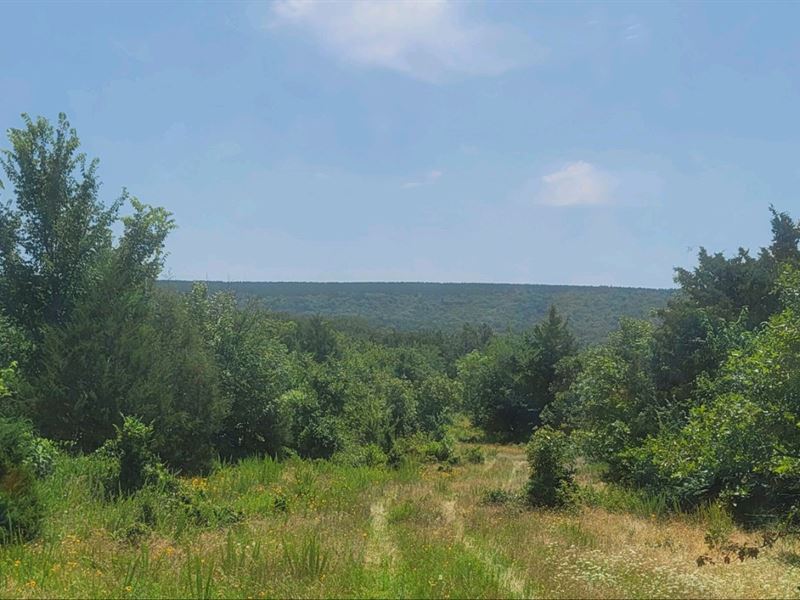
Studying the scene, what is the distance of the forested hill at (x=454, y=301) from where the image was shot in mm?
126750

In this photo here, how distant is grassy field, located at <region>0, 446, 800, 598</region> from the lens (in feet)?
24.3

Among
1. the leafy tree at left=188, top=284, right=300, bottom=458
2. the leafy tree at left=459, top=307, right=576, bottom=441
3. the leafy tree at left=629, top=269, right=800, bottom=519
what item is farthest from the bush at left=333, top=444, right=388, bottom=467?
the leafy tree at left=459, top=307, right=576, bottom=441

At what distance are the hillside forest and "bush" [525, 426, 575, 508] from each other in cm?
5

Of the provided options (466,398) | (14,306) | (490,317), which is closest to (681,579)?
(14,306)

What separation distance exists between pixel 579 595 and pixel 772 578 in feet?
9.62

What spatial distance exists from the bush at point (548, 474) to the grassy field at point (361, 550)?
0.68 m

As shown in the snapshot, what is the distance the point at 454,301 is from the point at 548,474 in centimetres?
14588

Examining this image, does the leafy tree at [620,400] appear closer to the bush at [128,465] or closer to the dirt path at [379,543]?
the dirt path at [379,543]

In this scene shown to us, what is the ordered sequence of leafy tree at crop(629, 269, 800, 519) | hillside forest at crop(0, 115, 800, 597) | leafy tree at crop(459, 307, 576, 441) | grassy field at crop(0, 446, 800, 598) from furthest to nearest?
leafy tree at crop(459, 307, 576, 441)
leafy tree at crop(629, 269, 800, 519)
hillside forest at crop(0, 115, 800, 597)
grassy field at crop(0, 446, 800, 598)

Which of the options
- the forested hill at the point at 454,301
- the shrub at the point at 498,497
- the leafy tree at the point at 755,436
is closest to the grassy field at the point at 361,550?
the shrub at the point at 498,497

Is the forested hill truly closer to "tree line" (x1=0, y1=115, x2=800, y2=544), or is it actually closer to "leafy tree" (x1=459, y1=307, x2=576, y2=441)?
"leafy tree" (x1=459, y1=307, x2=576, y2=441)

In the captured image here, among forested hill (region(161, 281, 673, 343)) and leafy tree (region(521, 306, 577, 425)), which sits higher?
forested hill (region(161, 281, 673, 343))

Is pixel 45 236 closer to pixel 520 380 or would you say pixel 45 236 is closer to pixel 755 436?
pixel 755 436

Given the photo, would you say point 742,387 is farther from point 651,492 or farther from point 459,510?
point 459,510
